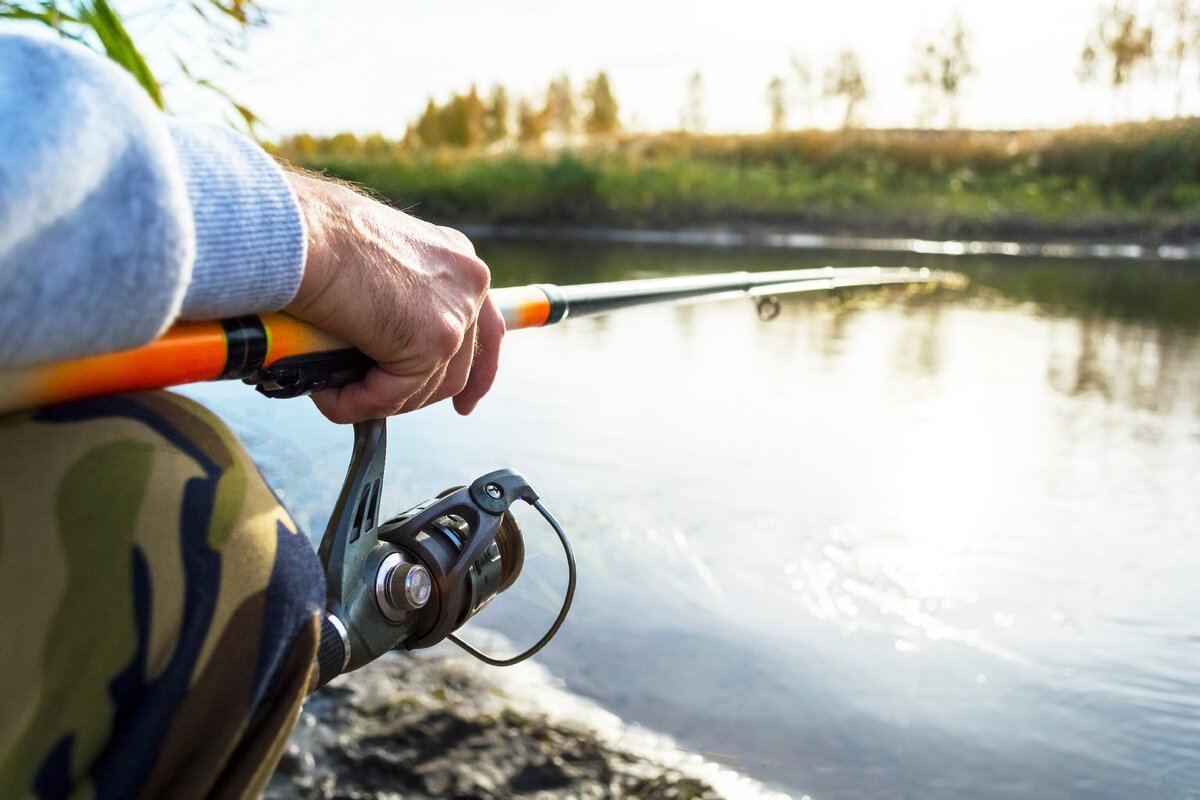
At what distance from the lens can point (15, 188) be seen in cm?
48

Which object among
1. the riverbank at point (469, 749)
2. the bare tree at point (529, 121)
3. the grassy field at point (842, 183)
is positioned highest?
the bare tree at point (529, 121)

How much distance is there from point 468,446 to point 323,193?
2696mm

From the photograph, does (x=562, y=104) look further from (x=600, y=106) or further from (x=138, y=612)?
(x=138, y=612)

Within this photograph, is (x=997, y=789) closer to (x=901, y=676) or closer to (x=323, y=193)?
(x=901, y=676)

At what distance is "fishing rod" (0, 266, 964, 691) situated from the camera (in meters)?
0.61

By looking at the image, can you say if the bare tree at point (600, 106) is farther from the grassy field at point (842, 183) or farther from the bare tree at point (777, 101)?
the grassy field at point (842, 183)

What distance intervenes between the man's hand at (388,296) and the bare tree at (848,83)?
36.6 meters

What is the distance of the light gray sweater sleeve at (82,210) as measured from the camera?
49cm

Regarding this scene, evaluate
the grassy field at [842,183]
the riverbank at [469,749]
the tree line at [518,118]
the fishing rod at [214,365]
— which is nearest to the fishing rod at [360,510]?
the fishing rod at [214,365]

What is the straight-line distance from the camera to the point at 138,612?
0.56m

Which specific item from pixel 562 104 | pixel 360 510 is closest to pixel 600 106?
pixel 562 104

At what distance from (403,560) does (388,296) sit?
0.25 m

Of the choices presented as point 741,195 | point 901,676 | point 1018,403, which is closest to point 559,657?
point 901,676

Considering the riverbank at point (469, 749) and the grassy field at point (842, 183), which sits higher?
the grassy field at point (842, 183)
